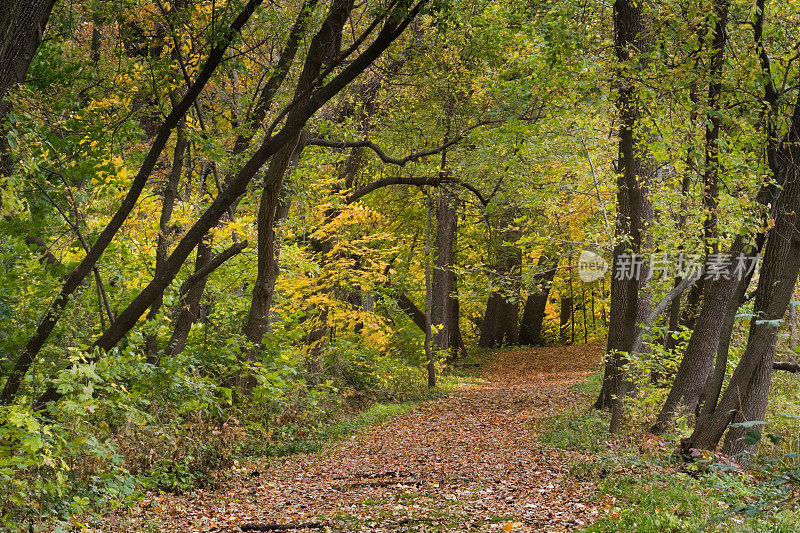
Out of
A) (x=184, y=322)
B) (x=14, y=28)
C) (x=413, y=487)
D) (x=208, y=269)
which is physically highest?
(x=14, y=28)

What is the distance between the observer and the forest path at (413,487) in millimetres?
6230

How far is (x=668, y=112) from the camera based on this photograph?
8.45m

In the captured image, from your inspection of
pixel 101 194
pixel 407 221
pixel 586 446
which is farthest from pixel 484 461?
pixel 407 221

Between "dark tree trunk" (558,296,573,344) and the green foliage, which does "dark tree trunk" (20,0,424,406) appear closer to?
the green foliage

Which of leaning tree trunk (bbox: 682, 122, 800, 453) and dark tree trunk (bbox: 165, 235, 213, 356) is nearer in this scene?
leaning tree trunk (bbox: 682, 122, 800, 453)

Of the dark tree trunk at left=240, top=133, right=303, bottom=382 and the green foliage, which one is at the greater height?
the dark tree trunk at left=240, top=133, right=303, bottom=382

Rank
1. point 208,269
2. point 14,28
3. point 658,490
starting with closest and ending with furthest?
point 14,28, point 658,490, point 208,269

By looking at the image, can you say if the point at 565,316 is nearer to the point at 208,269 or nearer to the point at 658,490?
the point at 208,269

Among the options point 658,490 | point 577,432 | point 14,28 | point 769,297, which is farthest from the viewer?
point 577,432

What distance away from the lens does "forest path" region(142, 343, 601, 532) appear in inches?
245

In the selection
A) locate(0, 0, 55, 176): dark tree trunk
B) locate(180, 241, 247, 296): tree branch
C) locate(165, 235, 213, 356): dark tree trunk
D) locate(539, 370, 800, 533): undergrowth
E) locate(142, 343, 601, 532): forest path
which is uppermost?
locate(0, 0, 55, 176): dark tree trunk

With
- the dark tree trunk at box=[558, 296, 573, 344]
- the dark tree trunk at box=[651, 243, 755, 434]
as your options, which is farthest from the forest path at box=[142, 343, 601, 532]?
the dark tree trunk at box=[558, 296, 573, 344]

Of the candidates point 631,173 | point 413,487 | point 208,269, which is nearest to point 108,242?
point 208,269

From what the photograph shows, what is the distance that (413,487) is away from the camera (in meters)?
7.91
